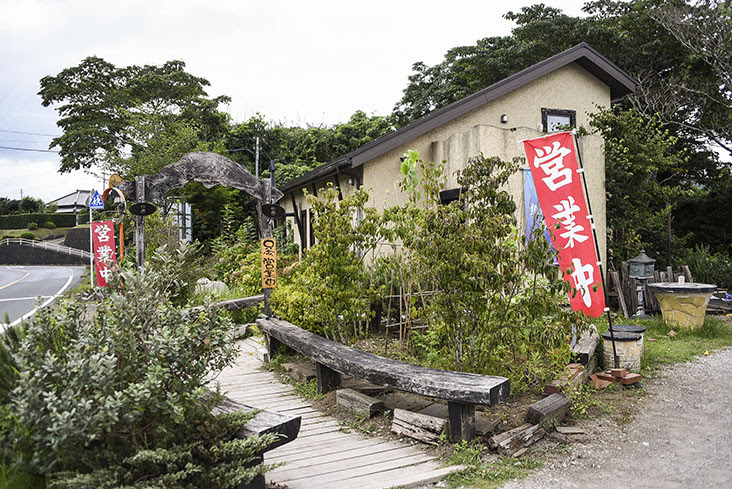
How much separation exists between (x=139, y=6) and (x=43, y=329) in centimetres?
899

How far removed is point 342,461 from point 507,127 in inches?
388

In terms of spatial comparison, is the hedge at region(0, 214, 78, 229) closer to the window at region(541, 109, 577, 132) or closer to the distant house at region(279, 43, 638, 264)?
the distant house at region(279, 43, 638, 264)

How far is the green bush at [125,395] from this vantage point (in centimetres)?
251

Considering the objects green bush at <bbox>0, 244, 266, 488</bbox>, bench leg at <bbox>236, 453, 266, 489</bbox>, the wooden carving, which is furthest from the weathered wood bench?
the wooden carving

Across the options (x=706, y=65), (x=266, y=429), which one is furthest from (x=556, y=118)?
(x=266, y=429)

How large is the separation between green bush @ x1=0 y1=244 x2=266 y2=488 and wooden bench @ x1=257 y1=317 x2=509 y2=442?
164 centimetres

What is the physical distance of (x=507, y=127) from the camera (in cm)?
1197

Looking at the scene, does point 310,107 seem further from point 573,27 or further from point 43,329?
point 43,329

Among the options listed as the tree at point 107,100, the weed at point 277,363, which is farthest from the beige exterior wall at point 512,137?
the tree at point 107,100

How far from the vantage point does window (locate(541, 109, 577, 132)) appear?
1244cm

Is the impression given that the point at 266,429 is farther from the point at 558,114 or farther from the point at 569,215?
the point at 558,114

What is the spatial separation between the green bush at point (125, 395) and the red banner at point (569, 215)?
4.03m

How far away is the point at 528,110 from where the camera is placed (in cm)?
1230

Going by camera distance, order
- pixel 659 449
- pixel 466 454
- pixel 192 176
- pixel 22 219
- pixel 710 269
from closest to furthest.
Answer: pixel 466 454 → pixel 659 449 → pixel 192 176 → pixel 710 269 → pixel 22 219
